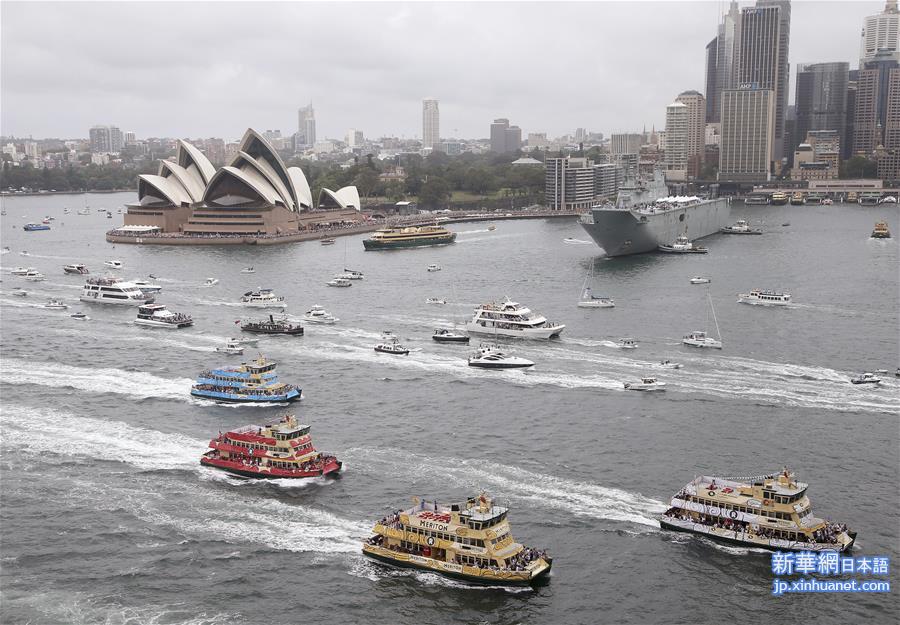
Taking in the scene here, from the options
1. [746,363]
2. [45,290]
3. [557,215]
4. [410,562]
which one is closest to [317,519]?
[410,562]

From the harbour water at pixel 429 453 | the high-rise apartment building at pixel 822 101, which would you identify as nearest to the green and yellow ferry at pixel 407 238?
the harbour water at pixel 429 453

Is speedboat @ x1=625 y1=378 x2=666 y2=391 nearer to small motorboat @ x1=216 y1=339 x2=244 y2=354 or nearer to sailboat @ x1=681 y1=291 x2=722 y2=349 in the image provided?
sailboat @ x1=681 y1=291 x2=722 y2=349

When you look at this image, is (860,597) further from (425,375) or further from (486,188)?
(486,188)

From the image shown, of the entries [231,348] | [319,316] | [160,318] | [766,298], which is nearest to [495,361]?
[231,348]

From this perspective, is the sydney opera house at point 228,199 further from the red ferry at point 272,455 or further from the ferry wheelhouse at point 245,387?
the red ferry at point 272,455

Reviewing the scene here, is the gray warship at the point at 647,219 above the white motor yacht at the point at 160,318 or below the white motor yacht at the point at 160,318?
above

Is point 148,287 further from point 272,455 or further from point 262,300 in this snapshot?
point 272,455

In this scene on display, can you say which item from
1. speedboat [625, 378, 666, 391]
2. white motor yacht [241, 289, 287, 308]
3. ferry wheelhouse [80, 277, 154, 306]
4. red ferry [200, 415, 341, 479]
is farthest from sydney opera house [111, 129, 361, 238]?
red ferry [200, 415, 341, 479]
